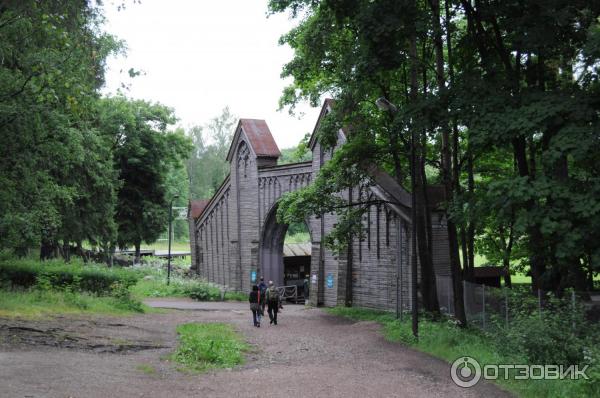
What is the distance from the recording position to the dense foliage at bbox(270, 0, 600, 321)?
12.0 meters

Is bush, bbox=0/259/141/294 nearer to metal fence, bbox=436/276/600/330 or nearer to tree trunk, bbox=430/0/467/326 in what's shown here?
metal fence, bbox=436/276/600/330

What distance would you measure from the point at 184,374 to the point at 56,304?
31.6 ft

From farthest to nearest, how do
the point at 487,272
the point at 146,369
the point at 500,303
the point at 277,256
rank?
1. the point at 277,256
2. the point at 487,272
3. the point at 500,303
4. the point at 146,369

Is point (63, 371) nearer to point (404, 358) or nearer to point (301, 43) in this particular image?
point (404, 358)

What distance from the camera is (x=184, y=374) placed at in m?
11.7

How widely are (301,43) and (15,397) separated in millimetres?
14795

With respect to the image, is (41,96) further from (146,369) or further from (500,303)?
(500,303)

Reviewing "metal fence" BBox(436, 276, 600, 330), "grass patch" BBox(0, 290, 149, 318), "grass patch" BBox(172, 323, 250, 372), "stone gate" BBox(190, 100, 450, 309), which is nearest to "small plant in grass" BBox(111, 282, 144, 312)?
"grass patch" BBox(0, 290, 149, 318)

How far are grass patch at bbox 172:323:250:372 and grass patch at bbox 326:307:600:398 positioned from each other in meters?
4.48

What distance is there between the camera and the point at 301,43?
20234 mm

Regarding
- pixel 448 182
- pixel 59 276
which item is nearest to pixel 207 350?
pixel 448 182

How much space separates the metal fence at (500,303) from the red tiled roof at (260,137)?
15.2 metres

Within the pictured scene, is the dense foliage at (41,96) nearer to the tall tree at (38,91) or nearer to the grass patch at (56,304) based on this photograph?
the tall tree at (38,91)

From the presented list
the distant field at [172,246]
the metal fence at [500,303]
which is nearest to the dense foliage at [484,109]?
the metal fence at [500,303]
